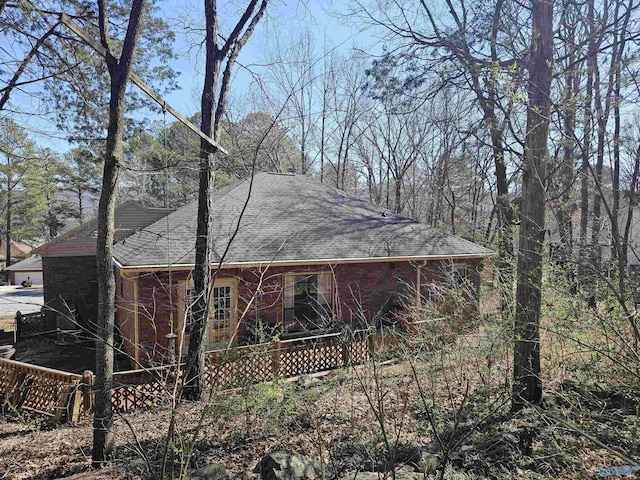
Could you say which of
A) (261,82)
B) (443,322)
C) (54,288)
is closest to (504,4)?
(261,82)

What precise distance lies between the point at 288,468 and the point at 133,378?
553cm

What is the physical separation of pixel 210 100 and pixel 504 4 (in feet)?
A: 16.4

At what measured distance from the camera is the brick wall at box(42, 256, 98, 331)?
47.3 feet

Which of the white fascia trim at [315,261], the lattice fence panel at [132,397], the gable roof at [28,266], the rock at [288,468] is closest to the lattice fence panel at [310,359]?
the white fascia trim at [315,261]

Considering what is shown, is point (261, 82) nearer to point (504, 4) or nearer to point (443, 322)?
point (504, 4)

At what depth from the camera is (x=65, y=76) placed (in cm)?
852

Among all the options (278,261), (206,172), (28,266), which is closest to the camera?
(206,172)

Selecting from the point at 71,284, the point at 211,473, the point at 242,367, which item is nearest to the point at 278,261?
the point at 242,367

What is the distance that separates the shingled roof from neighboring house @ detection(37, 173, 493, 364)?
0.04 m

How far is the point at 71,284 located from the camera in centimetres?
1460

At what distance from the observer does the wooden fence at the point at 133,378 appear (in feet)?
21.7

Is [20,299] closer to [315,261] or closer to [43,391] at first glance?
[43,391]

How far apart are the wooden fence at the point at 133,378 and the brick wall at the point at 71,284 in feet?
23.5

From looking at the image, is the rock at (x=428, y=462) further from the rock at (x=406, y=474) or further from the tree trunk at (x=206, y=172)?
the tree trunk at (x=206, y=172)
